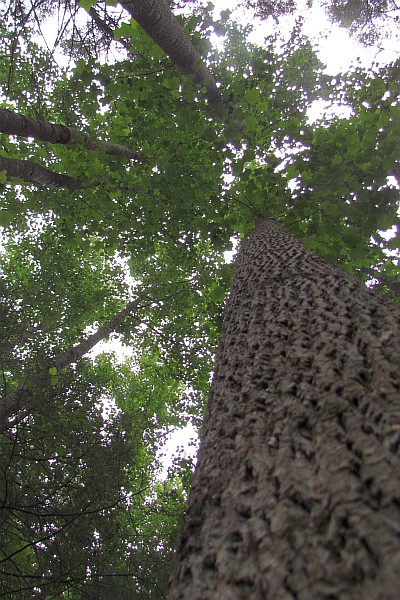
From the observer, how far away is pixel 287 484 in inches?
32.5

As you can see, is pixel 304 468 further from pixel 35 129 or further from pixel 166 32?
pixel 35 129

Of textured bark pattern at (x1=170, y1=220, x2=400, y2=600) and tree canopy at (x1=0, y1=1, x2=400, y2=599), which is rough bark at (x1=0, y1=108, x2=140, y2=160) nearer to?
tree canopy at (x1=0, y1=1, x2=400, y2=599)

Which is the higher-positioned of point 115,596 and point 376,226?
point 376,226

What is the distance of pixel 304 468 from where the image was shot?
843 millimetres

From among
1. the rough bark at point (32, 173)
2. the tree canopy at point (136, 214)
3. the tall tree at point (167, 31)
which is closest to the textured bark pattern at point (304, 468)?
the tree canopy at point (136, 214)

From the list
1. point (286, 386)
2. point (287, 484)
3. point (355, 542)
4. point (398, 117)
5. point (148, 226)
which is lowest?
point (355, 542)

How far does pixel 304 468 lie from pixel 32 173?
5672 millimetres

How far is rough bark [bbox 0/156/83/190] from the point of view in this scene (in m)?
4.87

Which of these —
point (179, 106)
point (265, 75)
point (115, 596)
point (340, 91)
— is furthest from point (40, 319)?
point (340, 91)

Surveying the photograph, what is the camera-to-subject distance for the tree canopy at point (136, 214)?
13.6 feet

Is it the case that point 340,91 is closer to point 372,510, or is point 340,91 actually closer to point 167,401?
point 372,510

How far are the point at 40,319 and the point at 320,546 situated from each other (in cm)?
1132

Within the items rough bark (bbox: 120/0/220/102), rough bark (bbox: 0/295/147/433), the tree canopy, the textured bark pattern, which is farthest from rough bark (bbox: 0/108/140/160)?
the textured bark pattern

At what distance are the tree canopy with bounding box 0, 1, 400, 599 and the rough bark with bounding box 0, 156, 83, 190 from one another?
4 centimetres
